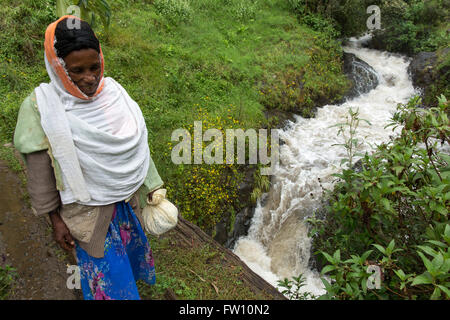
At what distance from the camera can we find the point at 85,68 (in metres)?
1.60

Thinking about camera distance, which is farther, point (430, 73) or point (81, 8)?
point (430, 73)

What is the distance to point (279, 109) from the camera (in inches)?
319

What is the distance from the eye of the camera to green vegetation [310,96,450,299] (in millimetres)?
1772

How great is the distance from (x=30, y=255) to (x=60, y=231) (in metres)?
1.70

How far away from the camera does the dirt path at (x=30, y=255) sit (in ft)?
9.02

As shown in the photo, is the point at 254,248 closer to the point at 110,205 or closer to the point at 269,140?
the point at 269,140

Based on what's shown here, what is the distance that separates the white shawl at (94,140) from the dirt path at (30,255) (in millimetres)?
1644

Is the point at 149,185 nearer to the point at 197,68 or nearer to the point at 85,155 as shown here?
the point at 85,155

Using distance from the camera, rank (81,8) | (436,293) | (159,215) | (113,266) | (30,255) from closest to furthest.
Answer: (436,293), (113,266), (159,215), (30,255), (81,8)

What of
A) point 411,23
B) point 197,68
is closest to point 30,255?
point 197,68

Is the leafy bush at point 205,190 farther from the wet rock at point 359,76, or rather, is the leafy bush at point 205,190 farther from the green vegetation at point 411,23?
the green vegetation at point 411,23

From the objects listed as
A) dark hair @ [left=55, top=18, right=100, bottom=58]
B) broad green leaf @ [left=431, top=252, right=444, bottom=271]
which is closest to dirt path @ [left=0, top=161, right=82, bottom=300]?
dark hair @ [left=55, top=18, right=100, bottom=58]

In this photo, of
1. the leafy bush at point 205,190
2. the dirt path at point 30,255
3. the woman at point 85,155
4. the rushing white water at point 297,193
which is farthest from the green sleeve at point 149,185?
the leafy bush at point 205,190
